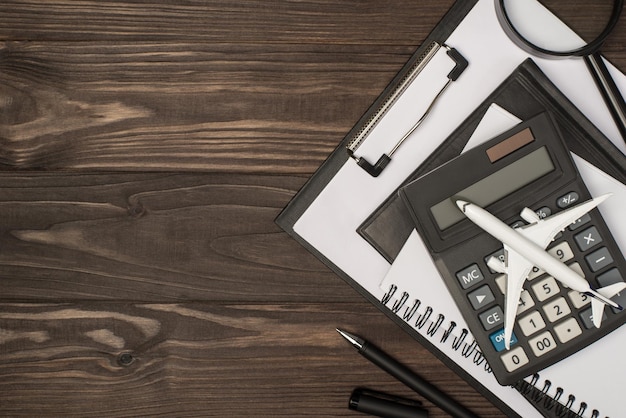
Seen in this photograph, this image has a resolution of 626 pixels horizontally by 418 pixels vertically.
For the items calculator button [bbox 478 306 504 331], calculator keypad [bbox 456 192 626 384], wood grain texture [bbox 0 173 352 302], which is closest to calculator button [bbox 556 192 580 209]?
calculator keypad [bbox 456 192 626 384]

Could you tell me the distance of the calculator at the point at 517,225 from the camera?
20.8 inches

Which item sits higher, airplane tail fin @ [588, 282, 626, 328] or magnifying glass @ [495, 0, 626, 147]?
magnifying glass @ [495, 0, 626, 147]

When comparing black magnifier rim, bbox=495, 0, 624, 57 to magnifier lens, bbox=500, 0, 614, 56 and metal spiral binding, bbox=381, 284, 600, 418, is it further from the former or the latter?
metal spiral binding, bbox=381, 284, 600, 418

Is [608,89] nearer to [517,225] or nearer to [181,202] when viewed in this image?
[517,225]

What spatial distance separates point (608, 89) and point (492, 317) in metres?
0.23

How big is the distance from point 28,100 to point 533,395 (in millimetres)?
557

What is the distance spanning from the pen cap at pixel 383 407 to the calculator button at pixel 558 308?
16 cm

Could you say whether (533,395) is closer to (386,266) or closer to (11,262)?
(386,266)

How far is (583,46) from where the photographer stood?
0.54 m

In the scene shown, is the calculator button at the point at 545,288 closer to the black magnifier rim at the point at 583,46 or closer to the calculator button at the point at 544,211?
the calculator button at the point at 544,211

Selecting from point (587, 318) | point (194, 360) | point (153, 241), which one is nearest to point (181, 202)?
point (153, 241)

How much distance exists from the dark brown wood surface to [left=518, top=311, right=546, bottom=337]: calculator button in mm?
97

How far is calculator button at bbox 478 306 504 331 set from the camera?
536 millimetres

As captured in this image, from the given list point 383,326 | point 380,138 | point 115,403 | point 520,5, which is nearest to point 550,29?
point 520,5
